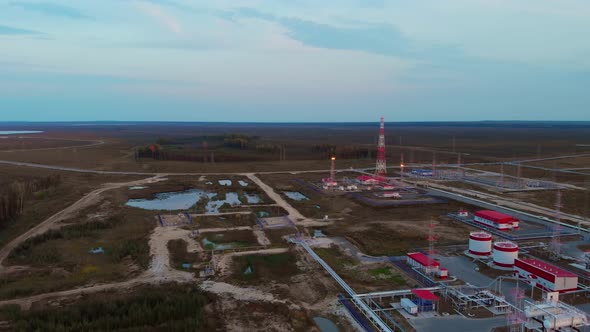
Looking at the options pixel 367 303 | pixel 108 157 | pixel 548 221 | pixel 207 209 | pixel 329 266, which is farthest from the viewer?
pixel 108 157

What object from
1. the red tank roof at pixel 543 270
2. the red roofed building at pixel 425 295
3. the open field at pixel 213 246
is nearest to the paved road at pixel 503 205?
the open field at pixel 213 246

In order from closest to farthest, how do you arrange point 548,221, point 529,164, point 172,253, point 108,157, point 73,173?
1. point 172,253
2. point 548,221
3. point 73,173
4. point 529,164
5. point 108,157

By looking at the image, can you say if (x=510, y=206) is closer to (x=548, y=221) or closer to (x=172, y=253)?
(x=548, y=221)

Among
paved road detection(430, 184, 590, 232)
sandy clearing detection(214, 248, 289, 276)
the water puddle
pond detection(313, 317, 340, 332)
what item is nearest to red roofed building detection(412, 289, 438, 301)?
pond detection(313, 317, 340, 332)

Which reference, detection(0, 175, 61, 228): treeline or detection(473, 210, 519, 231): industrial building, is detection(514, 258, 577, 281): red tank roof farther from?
detection(0, 175, 61, 228): treeline

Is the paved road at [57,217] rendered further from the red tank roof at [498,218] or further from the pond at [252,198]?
the red tank roof at [498,218]

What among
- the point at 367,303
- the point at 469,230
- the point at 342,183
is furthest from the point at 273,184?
the point at 367,303
